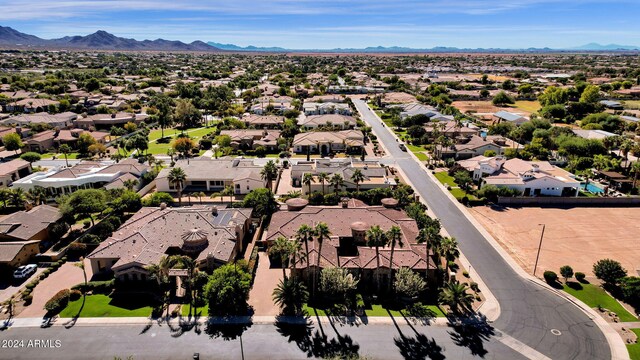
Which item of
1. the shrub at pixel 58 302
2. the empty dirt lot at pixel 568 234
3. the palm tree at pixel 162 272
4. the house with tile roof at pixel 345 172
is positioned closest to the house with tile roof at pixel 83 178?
the shrub at pixel 58 302

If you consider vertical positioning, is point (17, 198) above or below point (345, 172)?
below

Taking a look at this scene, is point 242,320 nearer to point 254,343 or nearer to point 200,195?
point 254,343

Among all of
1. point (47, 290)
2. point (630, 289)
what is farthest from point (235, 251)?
point (630, 289)

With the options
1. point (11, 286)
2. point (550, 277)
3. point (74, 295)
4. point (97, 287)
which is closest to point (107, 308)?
point (97, 287)

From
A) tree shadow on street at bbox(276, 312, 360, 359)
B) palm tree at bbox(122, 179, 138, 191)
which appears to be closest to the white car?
palm tree at bbox(122, 179, 138, 191)

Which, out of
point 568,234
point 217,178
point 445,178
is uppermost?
point 217,178

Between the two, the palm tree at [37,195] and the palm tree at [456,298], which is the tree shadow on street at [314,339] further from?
the palm tree at [37,195]
